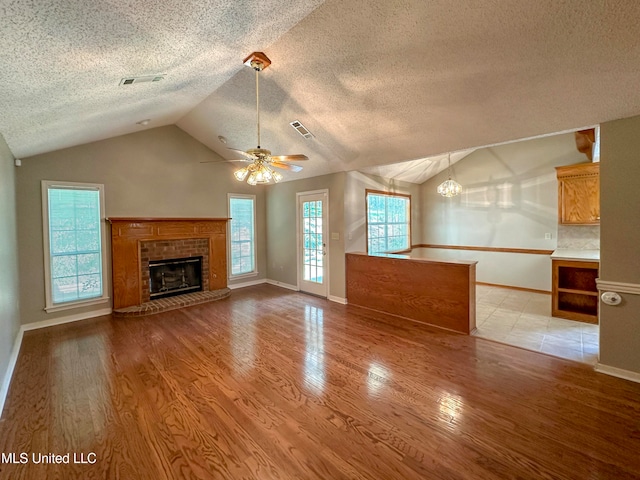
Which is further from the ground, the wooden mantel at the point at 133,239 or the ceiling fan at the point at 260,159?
the ceiling fan at the point at 260,159

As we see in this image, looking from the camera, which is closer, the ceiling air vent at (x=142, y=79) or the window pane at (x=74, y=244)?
the ceiling air vent at (x=142, y=79)

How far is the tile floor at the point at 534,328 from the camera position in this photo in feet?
10.4

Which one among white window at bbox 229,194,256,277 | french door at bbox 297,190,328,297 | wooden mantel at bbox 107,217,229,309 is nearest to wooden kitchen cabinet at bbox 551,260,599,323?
french door at bbox 297,190,328,297

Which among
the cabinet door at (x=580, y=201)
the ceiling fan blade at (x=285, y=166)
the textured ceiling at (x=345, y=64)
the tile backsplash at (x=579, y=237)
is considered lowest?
the tile backsplash at (x=579, y=237)

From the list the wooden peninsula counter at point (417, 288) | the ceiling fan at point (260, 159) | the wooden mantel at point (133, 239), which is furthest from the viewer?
the wooden mantel at point (133, 239)

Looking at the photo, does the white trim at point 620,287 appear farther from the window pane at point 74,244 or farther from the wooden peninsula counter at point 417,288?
the window pane at point 74,244

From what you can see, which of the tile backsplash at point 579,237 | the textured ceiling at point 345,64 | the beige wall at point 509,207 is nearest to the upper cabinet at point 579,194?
the tile backsplash at point 579,237

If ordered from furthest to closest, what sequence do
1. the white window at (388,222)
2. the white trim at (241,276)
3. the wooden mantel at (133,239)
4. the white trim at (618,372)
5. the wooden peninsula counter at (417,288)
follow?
1. the white trim at (241,276)
2. the white window at (388,222)
3. the wooden mantel at (133,239)
4. the wooden peninsula counter at (417,288)
5. the white trim at (618,372)

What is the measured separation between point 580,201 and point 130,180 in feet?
25.1

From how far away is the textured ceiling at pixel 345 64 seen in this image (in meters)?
1.76

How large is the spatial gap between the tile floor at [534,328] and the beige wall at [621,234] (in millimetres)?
390

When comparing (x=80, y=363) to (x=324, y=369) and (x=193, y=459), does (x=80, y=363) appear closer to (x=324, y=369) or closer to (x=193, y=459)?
(x=193, y=459)

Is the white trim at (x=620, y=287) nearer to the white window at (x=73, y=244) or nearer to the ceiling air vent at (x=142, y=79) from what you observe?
the ceiling air vent at (x=142, y=79)

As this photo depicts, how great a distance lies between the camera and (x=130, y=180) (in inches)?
193
